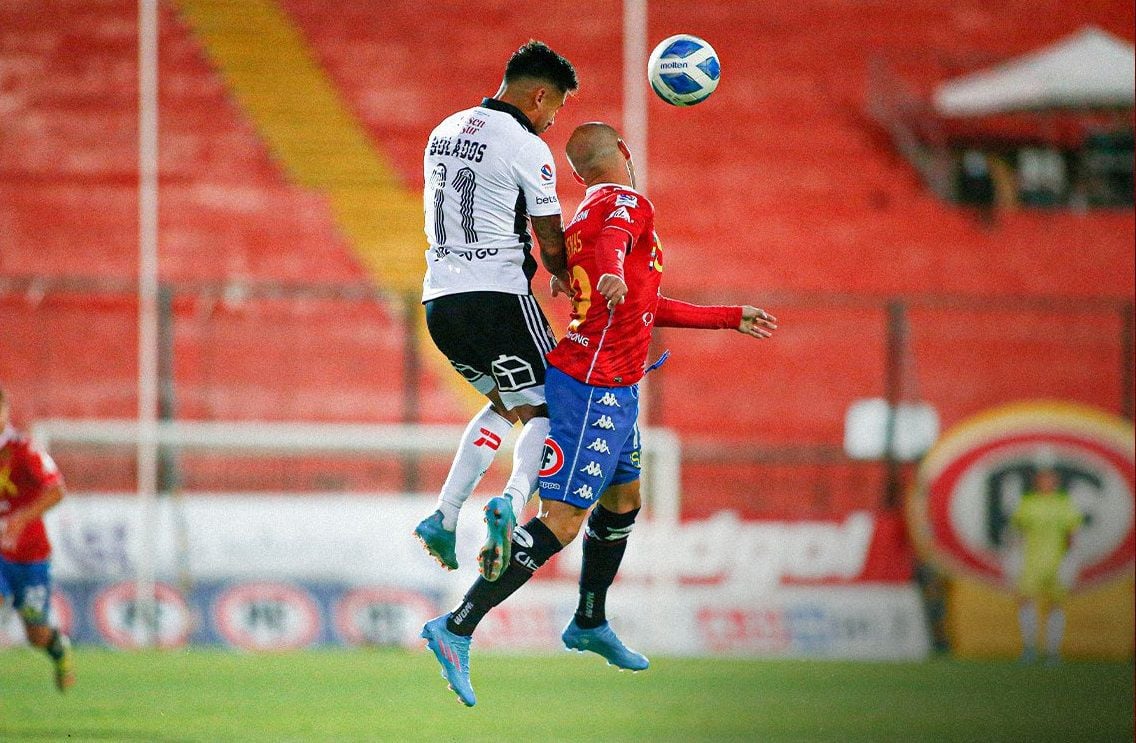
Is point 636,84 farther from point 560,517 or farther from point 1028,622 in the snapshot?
point 560,517

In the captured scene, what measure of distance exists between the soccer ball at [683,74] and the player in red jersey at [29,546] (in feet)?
16.2

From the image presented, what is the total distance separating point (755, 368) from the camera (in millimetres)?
15570

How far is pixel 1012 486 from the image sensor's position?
13.2 metres

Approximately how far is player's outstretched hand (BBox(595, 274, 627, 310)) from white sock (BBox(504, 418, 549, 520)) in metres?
0.72

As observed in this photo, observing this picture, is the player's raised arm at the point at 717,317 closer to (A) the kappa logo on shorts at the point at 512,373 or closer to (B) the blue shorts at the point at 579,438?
(B) the blue shorts at the point at 579,438

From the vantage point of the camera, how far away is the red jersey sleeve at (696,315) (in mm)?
6141

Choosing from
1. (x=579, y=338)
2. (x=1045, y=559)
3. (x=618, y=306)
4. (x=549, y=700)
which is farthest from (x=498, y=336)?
(x=1045, y=559)

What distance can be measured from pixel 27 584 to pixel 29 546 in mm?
225

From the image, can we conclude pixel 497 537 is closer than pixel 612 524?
Yes

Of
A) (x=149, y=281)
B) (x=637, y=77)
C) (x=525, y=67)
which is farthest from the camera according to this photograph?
(x=637, y=77)

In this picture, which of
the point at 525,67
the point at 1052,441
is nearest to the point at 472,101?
the point at 1052,441

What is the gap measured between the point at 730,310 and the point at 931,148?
1083 cm

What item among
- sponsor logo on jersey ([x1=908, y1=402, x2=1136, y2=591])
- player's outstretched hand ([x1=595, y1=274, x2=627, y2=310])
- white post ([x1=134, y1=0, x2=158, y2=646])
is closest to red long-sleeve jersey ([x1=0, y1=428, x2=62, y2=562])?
white post ([x1=134, y1=0, x2=158, y2=646])

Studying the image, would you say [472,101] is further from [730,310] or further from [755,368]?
[730,310]
